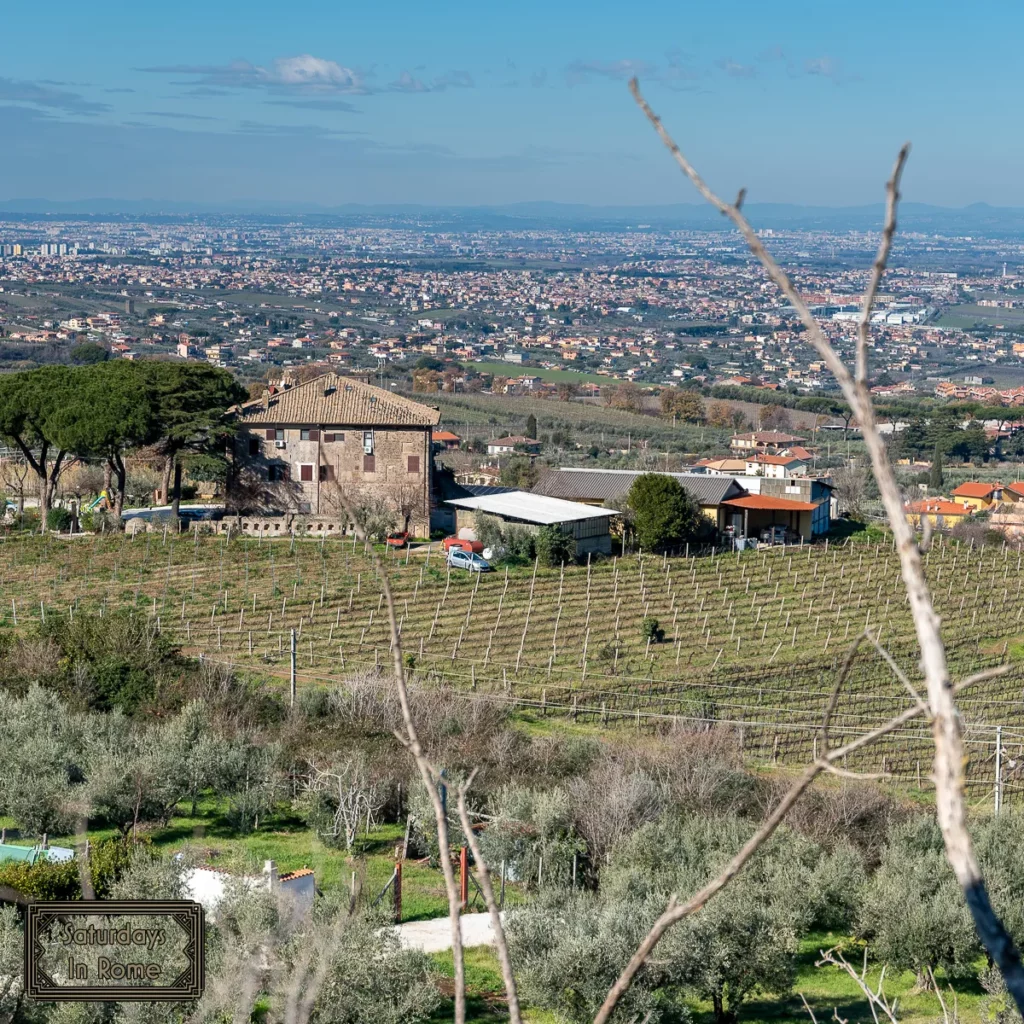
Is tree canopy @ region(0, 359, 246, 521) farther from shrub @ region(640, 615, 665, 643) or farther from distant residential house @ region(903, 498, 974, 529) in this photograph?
distant residential house @ region(903, 498, 974, 529)

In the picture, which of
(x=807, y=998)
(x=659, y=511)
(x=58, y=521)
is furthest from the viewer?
(x=58, y=521)

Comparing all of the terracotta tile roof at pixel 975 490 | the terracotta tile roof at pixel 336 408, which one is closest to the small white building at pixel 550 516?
the terracotta tile roof at pixel 336 408

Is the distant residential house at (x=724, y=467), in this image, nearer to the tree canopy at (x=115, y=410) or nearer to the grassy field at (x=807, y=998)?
the tree canopy at (x=115, y=410)

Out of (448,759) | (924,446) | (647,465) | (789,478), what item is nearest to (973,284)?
(924,446)

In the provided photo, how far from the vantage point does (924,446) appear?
6519 centimetres

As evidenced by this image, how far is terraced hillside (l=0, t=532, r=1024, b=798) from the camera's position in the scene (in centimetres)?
2014

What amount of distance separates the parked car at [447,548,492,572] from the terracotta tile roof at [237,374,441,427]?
440cm

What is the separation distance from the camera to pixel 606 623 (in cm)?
2456

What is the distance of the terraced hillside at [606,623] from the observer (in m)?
20.1

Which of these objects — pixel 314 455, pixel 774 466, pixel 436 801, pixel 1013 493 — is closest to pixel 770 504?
pixel 314 455

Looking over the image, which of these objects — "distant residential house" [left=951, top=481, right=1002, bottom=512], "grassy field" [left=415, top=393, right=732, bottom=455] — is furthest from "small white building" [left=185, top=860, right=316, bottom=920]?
"grassy field" [left=415, top=393, right=732, bottom=455]

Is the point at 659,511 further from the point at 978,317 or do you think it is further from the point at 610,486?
the point at 978,317

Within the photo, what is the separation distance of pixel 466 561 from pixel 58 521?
8.37 m

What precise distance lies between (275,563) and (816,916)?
50.9 ft
